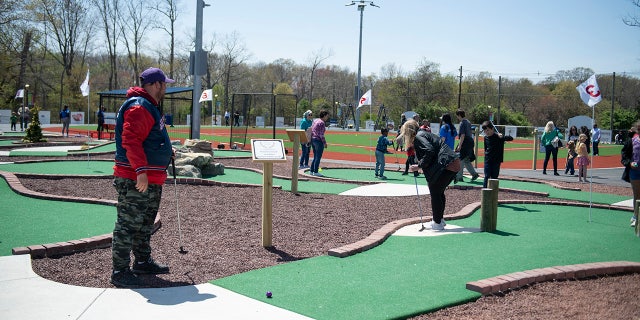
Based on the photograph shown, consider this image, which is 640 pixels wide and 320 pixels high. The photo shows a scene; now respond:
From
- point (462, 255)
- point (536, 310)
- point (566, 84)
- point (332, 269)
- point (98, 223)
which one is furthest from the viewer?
point (566, 84)

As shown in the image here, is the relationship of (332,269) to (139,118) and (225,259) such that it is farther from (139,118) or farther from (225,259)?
(139,118)

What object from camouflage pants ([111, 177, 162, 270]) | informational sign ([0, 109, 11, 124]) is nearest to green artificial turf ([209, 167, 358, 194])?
camouflage pants ([111, 177, 162, 270])

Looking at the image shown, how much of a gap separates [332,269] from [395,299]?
3.40 ft

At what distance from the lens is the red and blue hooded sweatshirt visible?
500 cm

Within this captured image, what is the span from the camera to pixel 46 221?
24.9ft

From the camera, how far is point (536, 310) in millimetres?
4781

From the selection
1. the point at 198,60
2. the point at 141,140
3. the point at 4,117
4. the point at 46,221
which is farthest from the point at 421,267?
the point at 4,117

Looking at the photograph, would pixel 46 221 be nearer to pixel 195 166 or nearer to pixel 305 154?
pixel 195 166

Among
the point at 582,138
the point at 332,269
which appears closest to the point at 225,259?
the point at 332,269

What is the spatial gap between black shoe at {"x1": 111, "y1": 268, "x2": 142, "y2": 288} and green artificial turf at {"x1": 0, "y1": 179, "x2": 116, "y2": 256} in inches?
63.1

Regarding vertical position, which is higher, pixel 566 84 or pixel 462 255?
pixel 566 84

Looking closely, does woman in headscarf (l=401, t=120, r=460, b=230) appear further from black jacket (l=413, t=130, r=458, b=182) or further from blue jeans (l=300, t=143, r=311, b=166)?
blue jeans (l=300, t=143, r=311, b=166)

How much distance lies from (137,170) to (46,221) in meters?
3.41

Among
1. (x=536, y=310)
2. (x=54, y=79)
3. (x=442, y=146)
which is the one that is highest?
(x=54, y=79)
